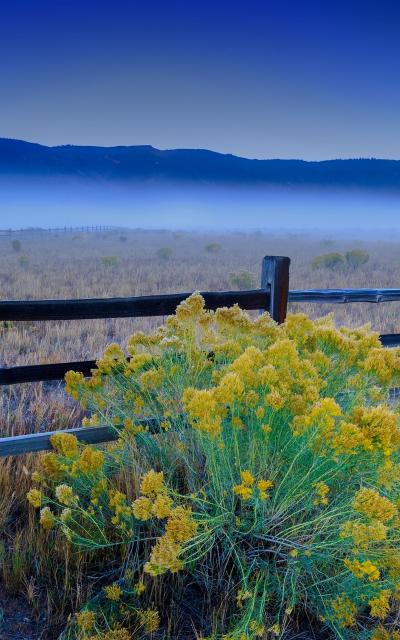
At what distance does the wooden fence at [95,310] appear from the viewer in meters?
2.93

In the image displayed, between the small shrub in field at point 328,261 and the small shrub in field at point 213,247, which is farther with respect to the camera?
the small shrub in field at point 213,247

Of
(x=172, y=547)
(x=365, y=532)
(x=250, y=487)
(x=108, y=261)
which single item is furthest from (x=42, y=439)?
(x=108, y=261)

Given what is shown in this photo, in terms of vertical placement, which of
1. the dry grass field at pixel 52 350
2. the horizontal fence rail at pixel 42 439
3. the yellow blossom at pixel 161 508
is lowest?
the dry grass field at pixel 52 350

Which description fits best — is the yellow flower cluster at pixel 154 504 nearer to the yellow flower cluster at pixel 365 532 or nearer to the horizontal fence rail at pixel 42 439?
the yellow flower cluster at pixel 365 532

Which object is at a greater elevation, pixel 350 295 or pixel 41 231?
pixel 41 231

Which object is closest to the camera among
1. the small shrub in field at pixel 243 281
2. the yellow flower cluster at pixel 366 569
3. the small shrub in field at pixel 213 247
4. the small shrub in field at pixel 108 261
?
the yellow flower cluster at pixel 366 569

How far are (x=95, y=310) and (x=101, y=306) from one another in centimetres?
5

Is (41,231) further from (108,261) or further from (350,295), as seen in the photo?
(350,295)

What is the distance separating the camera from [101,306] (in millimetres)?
3404

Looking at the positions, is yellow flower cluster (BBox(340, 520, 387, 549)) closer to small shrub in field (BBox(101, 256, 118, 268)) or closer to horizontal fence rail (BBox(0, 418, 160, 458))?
horizontal fence rail (BBox(0, 418, 160, 458))

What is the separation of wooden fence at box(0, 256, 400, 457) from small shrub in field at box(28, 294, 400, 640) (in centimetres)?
34

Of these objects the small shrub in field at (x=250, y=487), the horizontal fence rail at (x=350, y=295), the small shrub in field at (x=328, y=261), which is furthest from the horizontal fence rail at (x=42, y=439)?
the small shrub in field at (x=328, y=261)

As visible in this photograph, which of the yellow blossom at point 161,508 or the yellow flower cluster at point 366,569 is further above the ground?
the yellow blossom at point 161,508

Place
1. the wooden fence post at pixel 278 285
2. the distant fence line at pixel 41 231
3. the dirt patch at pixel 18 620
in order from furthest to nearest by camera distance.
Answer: the distant fence line at pixel 41 231
the wooden fence post at pixel 278 285
the dirt patch at pixel 18 620
